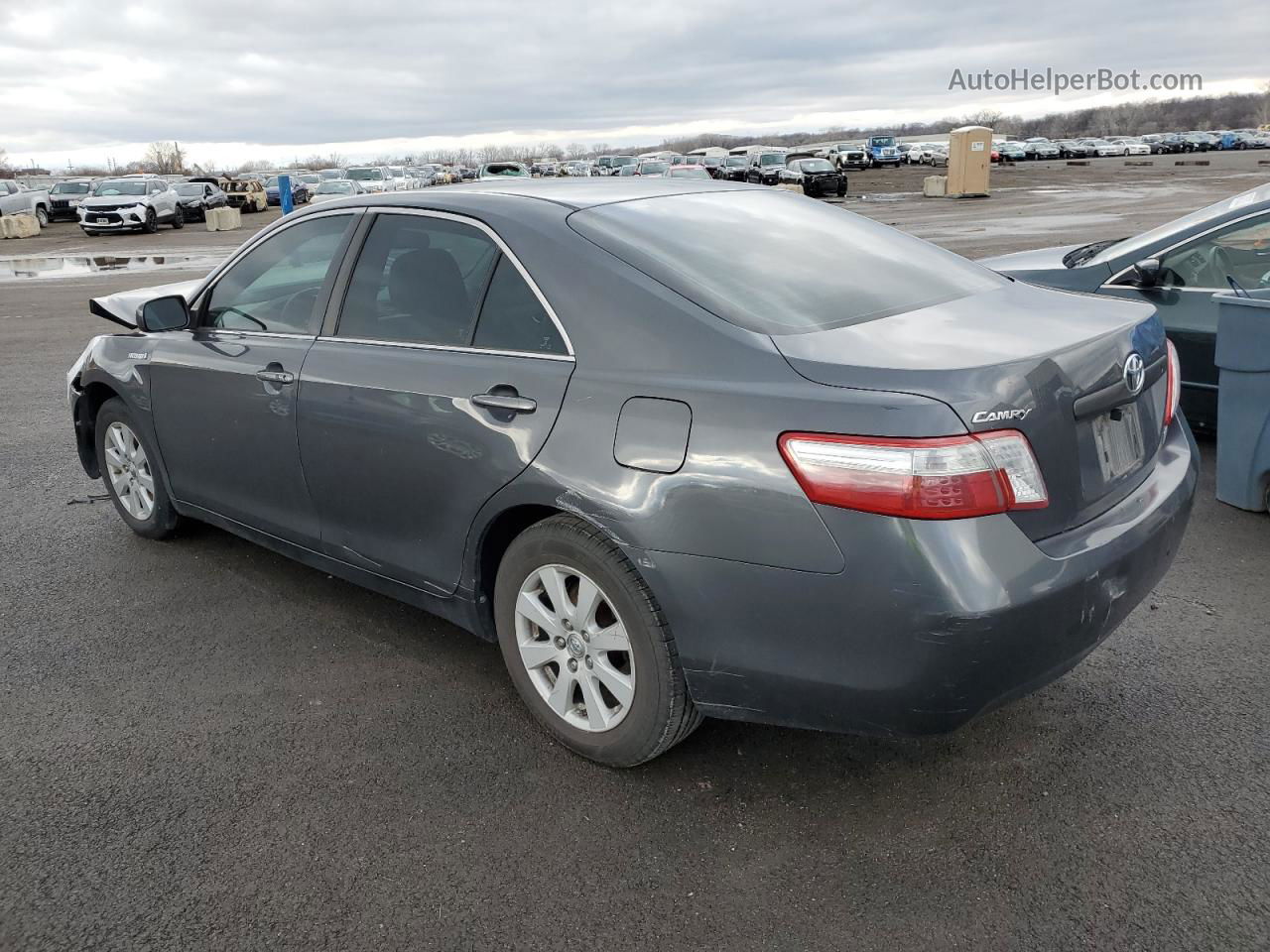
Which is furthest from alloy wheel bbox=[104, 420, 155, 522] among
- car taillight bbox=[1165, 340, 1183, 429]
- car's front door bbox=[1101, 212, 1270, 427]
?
car's front door bbox=[1101, 212, 1270, 427]

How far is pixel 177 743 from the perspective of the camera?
335 cm

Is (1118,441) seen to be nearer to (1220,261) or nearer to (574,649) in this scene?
(574,649)

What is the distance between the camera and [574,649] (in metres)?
3.09

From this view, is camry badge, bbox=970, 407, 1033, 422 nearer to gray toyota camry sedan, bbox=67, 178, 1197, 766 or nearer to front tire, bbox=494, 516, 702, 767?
gray toyota camry sedan, bbox=67, 178, 1197, 766

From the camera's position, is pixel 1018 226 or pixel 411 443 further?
pixel 1018 226

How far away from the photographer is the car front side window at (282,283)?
3.95 meters

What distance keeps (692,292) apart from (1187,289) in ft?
14.1

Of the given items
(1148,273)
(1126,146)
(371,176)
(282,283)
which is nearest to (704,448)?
(282,283)

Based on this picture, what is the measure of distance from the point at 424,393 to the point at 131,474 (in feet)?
7.98

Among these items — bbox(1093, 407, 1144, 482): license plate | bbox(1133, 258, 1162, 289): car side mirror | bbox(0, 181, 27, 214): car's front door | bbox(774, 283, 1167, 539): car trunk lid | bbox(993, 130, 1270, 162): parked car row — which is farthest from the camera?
bbox(993, 130, 1270, 162): parked car row

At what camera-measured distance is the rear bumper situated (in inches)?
95.6

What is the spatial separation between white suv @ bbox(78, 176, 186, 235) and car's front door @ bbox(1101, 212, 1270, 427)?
31.1m

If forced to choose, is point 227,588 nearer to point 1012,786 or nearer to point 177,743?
point 177,743

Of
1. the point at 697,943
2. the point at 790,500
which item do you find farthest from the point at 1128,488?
the point at 697,943
